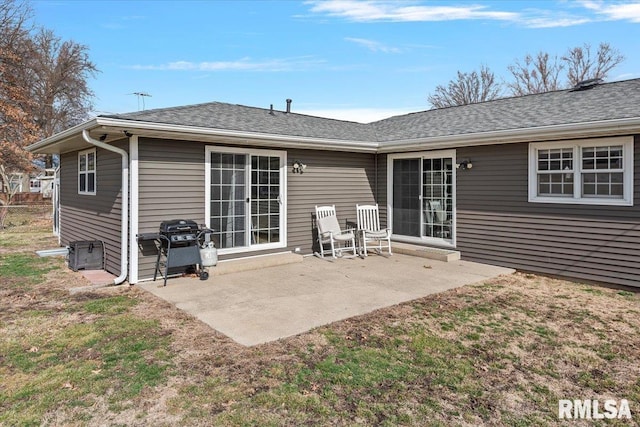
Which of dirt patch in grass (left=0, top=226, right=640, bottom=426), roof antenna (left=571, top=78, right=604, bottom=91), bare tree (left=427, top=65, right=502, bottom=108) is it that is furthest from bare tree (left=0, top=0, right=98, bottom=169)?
bare tree (left=427, top=65, right=502, bottom=108)

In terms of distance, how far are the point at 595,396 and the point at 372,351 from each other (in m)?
1.62

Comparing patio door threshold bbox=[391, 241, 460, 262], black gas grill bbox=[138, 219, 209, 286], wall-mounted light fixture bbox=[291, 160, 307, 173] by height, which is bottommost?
patio door threshold bbox=[391, 241, 460, 262]

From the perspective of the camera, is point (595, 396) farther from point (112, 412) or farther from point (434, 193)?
point (434, 193)

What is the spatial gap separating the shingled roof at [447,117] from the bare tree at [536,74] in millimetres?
17446

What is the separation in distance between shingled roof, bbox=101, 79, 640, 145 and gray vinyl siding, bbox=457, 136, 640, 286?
0.61 m

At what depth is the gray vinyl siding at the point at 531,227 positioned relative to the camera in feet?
18.8

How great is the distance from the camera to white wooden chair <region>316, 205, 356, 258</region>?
25.6 feet

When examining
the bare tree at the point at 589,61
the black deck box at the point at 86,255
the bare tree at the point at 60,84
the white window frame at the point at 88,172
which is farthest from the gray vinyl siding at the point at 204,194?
the bare tree at the point at 60,84

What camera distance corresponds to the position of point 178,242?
5.85 meters

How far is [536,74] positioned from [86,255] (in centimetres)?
2584

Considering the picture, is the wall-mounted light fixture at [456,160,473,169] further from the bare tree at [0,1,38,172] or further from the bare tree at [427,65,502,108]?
the bare tree at [427,65,502,108]

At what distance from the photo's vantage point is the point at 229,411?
253 cm

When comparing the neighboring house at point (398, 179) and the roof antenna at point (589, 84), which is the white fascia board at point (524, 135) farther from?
the roof antenna at point (589, 84)

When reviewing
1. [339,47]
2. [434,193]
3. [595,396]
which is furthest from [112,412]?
[339,47]
